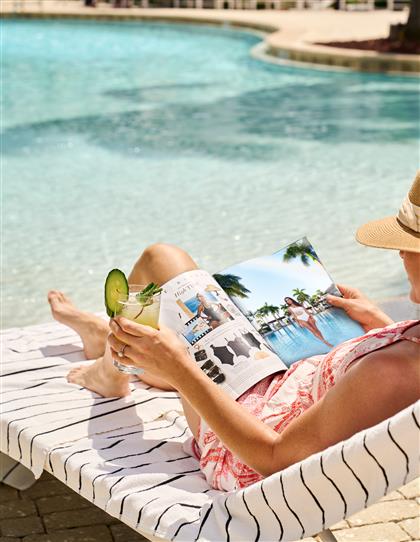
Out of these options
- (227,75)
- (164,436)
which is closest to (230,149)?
(227,75)

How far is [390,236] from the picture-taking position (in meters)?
2.51

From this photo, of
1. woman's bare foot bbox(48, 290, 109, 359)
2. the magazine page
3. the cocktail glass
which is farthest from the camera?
woman's bare foot bbox(48, 290, 109, 359)

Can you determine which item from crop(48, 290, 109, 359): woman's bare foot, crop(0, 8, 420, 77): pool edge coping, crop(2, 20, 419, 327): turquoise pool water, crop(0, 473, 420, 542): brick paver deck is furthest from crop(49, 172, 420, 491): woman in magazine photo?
crop(0, 8, 420, 77): pool edge coping

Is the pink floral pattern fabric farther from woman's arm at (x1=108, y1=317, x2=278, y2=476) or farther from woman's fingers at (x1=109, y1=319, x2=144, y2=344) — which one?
woman's fingers at (x1=109, y1=319, x2=144, y2=344)

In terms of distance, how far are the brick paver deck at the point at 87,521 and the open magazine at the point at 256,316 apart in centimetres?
57

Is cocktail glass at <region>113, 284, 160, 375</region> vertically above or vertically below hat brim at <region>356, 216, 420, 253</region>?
below

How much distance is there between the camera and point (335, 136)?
11.2 m

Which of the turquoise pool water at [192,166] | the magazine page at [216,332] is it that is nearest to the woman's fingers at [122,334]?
the magazine page at [216,332]

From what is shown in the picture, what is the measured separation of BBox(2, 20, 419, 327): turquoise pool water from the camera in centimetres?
701

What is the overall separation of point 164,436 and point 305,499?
92 cm

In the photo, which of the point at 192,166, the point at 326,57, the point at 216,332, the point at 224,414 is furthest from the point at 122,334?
the point at 326,57

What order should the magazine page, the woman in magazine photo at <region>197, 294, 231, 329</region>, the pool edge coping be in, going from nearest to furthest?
the magazine page → the woman in magazine photo at <region>197, 294, 231, 329</region> → the pool edge coping

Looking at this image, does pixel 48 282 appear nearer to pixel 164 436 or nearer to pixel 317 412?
pixel 164 436

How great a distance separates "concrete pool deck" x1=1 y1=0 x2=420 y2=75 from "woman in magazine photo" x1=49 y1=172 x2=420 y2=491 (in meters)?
13.7
